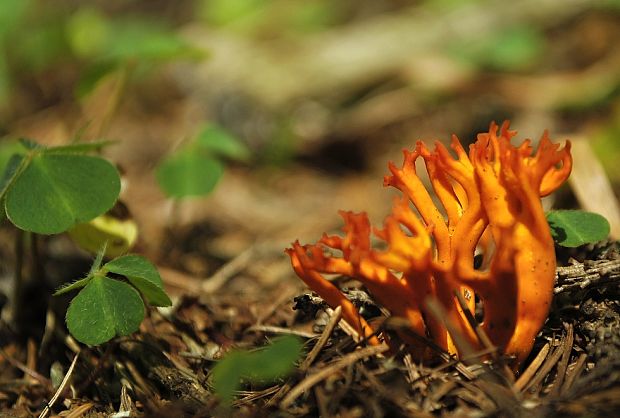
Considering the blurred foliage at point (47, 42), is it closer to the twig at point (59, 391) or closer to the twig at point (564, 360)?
the twig at point (59, 391)

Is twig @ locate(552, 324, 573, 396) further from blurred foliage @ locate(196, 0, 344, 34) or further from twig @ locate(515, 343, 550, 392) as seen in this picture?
blurred foliage @ locate(196, 0, 344, 34)

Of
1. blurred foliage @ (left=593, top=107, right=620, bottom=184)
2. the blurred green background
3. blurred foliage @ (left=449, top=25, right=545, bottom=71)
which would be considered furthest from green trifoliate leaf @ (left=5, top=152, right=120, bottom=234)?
blurred foliage @ (left=449, top=25, right=545, bottom=71)

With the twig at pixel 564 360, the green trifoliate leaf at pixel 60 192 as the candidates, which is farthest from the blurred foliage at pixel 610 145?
the green trifoliate leaf at pixel 60 192

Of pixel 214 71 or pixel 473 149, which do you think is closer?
pixel 473 149

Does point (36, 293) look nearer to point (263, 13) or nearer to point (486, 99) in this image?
point (486, 99)

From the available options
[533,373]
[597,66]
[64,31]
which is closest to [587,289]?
[533,373]

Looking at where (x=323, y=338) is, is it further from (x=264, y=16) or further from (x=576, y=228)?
(x=264, y=16)

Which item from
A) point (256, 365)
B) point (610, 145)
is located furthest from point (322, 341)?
point (610, 145)
